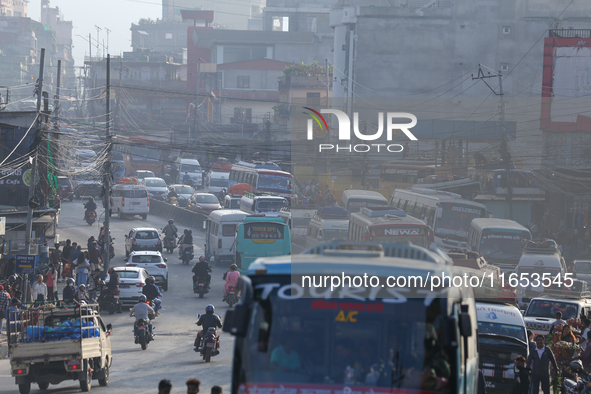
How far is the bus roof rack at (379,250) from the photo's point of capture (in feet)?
27.5

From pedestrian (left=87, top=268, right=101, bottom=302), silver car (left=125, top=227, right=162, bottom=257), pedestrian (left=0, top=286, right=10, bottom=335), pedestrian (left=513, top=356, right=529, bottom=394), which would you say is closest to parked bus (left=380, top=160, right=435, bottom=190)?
silver car (left=125, top=227, right=162, bottom=257)

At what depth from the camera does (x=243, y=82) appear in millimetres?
95750

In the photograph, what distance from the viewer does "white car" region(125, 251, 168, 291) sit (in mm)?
28547

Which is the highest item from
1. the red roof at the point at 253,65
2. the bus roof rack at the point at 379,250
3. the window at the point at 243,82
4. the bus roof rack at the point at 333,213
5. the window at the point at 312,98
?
the red roof at the point at 253,65

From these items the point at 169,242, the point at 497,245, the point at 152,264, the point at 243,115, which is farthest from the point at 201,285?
the point at 243,115

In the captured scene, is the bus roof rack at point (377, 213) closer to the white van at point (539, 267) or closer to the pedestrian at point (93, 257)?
the white van at point (539, 267)

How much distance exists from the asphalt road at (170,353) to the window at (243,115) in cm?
5777

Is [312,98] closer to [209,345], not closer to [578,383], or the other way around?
[209,345]

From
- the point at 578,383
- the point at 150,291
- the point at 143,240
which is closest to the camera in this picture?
the point at 578,383

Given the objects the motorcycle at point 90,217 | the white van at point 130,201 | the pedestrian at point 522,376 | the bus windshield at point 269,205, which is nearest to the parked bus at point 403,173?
the bus windshield at point 269,205

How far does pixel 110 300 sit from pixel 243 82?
7297 cm

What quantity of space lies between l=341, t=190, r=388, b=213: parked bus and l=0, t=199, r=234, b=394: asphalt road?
22.0ft

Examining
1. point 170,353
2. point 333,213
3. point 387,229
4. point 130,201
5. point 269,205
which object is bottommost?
point 170,353

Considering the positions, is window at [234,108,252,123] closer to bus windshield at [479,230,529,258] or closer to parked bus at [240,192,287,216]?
parked bus at [240,192,287,216]
